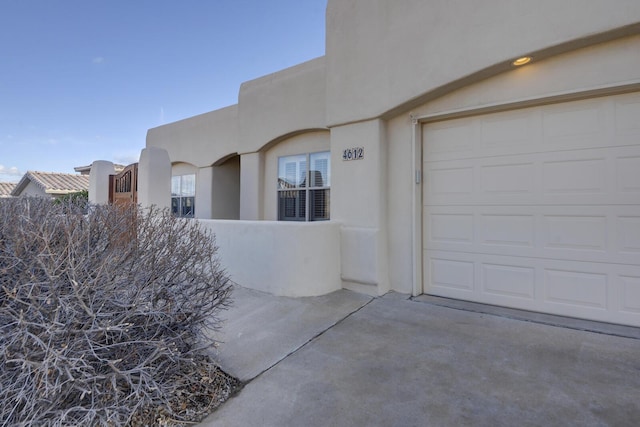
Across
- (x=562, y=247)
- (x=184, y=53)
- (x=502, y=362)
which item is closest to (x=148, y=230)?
(x=502, y=362)

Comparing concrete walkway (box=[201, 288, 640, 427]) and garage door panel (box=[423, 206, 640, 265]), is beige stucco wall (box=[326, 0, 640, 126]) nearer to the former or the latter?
garage door panel (box=[423, 206, 640, 265])

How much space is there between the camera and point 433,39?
15.2 ft

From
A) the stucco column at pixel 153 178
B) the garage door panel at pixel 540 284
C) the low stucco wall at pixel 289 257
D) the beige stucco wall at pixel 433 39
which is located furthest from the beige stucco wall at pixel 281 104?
the garage door panel at pixel 540 284

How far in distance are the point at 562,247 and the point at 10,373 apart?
5573mm

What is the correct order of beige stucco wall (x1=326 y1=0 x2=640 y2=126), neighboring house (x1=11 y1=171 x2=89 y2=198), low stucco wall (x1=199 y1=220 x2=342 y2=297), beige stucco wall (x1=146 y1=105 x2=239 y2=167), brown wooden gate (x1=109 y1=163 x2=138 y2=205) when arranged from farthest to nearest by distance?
neighboring house (x1=11 y1=171 x2=89 y2=198)
beige stucco wall (x1=146 y1=105 x2=239 y2=167)
brown wooden gate (x1=109 y1=163 x2=138 y2=205)
low stucco wall (x1=199 y1=220 x2=342 y2=297)
beige stucco wall (x1=326 y1=0 x2=640 y2=126)

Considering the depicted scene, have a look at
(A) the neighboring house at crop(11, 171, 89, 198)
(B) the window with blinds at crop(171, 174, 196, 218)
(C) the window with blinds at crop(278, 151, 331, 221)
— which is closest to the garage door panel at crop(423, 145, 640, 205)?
(C) the window with blinds at crop(278, 151, 331, 221)

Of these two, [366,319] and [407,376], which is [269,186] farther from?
[407,376]

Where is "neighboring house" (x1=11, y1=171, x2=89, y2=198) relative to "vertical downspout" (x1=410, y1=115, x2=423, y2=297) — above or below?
above

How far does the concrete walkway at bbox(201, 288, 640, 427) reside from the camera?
240 centimetres

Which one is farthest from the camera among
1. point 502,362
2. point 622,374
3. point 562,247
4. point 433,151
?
point 433,151

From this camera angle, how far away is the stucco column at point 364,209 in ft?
16.9

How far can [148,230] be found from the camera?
2939mm

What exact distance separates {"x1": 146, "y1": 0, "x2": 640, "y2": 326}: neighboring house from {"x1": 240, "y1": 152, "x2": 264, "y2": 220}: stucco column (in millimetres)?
1845

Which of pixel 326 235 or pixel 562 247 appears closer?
pixel 562 247
